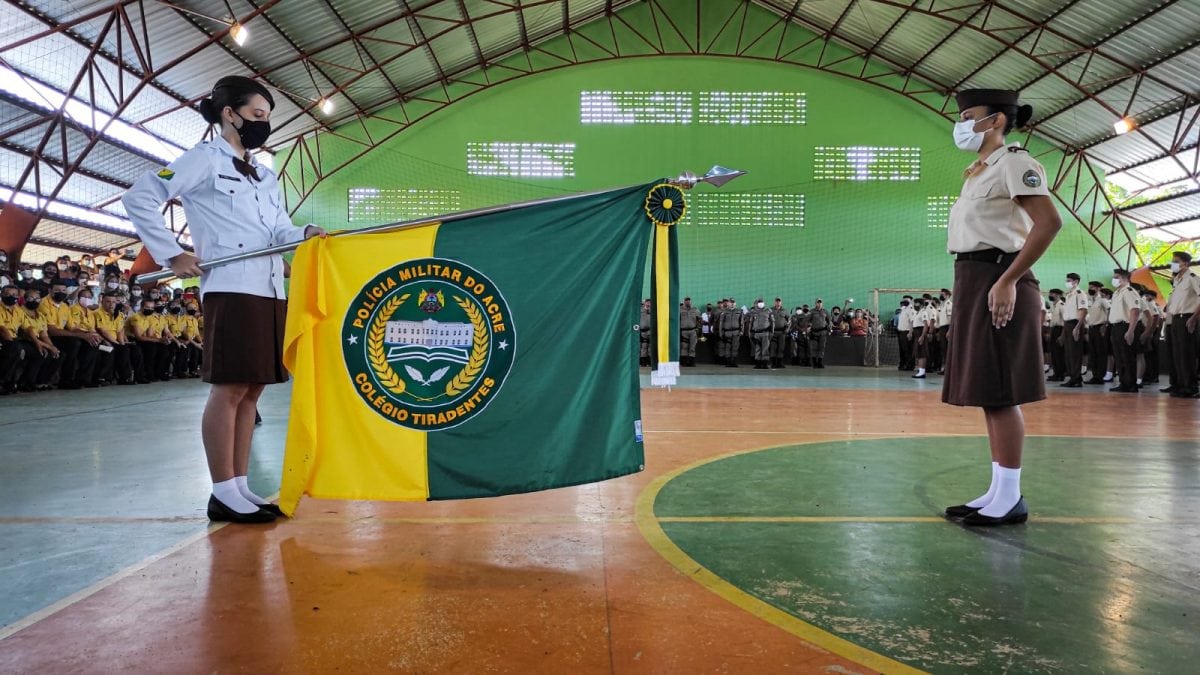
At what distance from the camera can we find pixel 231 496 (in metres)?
2.53

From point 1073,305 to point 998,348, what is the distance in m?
10.3

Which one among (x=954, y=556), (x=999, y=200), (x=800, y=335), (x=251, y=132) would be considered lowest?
(x=954, y=556)

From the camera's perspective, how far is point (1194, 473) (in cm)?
355

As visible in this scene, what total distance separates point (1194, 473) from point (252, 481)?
15.5 feet

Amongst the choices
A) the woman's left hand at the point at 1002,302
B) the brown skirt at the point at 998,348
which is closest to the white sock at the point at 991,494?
the brown skirt at the point at 998,348

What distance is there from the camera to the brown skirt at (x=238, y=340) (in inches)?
98.6

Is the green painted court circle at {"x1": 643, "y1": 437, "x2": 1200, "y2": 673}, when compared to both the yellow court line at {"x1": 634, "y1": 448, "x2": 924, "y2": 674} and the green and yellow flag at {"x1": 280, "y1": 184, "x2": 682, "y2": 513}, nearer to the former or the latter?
the yellow court line at {"x1": 634, "y1": 448, "x2": 924, "y2": 674}

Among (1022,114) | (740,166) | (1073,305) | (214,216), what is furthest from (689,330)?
(214,216)

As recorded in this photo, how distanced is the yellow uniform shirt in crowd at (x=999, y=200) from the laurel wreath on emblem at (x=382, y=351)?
2.07m

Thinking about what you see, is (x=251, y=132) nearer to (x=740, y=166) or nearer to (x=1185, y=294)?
(x=1185, y=294)

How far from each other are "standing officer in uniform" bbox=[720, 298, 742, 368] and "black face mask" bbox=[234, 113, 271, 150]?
14589mm

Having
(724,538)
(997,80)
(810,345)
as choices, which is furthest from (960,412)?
(997,80)

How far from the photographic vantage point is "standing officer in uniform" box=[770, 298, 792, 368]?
55.2 ft

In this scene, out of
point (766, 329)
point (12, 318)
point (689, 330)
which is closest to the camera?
point (12, 318)
